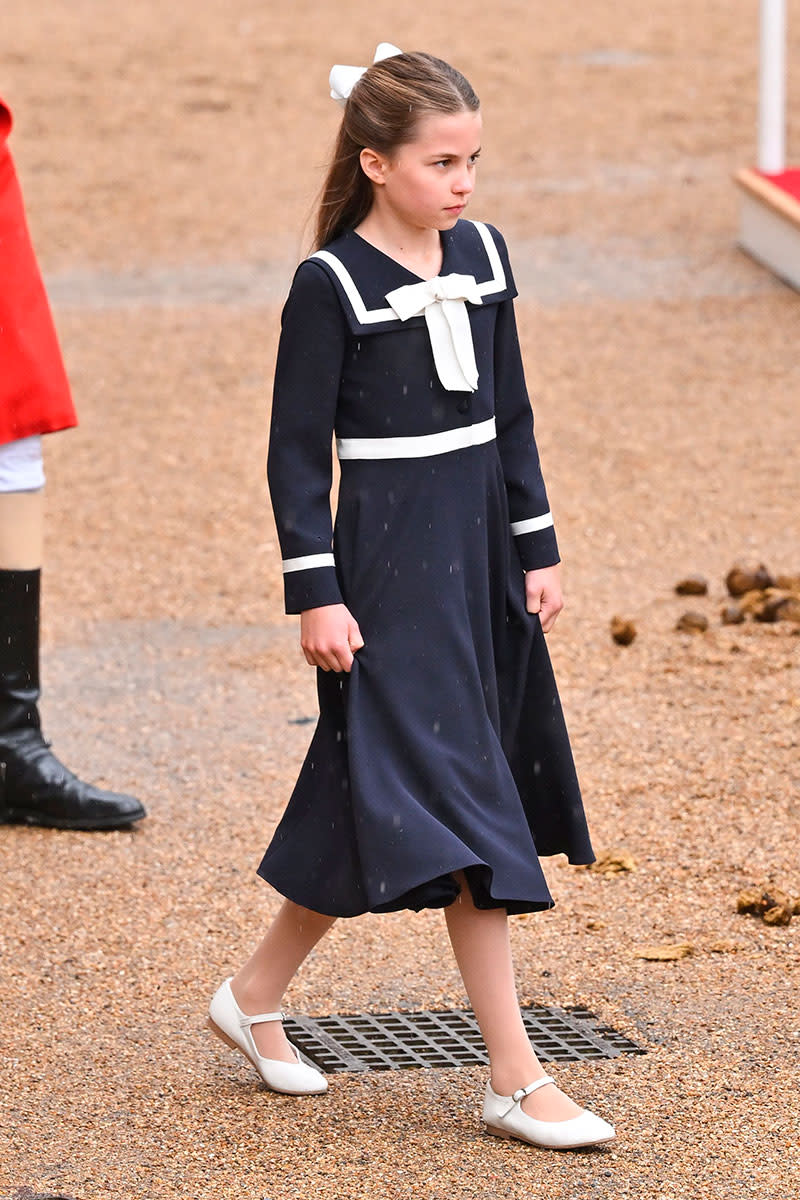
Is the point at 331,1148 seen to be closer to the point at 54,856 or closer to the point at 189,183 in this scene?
the point at 54,856

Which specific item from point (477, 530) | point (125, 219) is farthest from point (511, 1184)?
point (125, 219)

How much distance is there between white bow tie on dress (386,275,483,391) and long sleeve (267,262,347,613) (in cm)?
11

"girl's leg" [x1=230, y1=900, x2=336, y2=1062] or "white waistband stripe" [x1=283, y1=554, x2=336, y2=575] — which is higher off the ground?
"white waistband stripe" [x1=283, y1=554, x2=336, y2=575]

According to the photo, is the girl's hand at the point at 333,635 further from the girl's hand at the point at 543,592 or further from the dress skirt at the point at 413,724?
the girl's hand at the point at 543,592

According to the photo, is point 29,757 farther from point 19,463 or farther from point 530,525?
point 530,525

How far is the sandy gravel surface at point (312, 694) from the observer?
3.00 metres

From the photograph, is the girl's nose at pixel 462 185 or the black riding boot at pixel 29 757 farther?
the black riding boot at pixel 29 757

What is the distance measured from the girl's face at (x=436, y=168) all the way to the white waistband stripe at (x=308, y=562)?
1.70 feet

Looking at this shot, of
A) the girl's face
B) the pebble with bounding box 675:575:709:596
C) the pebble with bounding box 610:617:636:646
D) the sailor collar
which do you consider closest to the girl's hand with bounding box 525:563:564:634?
the sailor collar

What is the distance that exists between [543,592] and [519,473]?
193 millimetres

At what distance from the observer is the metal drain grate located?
3248mm

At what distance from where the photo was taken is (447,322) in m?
2.93

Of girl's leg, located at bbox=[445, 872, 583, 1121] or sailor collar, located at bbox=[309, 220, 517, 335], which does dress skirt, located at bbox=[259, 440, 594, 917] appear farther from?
sailor collar, located at bbox=[309, 220, 517, 335]

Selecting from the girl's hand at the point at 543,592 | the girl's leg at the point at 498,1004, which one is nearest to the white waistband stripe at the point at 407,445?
the girl's hand at the point at 543,592
